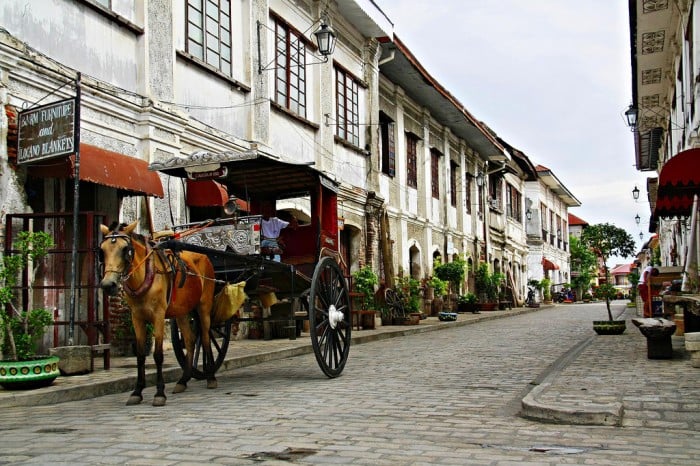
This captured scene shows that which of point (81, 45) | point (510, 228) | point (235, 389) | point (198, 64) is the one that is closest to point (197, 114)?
point (198, 64)

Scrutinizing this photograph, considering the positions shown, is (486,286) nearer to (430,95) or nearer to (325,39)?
(430,95)

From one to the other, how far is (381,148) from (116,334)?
40.4ft

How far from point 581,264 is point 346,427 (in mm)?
59398

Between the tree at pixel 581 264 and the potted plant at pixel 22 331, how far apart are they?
5321cm

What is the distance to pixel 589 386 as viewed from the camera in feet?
23.5

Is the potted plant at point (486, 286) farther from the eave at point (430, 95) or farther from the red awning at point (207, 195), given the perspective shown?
the red awning at point (207, 195)

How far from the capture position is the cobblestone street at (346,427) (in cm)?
460

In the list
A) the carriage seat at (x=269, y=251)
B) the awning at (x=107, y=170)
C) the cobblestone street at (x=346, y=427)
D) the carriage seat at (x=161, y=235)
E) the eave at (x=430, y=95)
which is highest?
the eave at (x=430, y=95)

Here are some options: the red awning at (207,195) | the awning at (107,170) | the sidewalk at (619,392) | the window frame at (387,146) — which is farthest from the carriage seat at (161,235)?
the window frame at (387,146)

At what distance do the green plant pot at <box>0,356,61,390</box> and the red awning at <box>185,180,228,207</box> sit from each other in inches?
182

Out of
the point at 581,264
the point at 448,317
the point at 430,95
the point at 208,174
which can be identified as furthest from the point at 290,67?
the point at 581,264

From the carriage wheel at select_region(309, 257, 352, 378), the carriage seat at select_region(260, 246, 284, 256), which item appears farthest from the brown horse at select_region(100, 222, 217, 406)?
the carriage wheel at select_region(309, 257, 352, 378)

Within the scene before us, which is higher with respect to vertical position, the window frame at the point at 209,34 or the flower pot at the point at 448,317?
the window frame at the point at 209,34

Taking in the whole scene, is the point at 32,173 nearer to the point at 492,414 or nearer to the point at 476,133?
the point at 492,414
